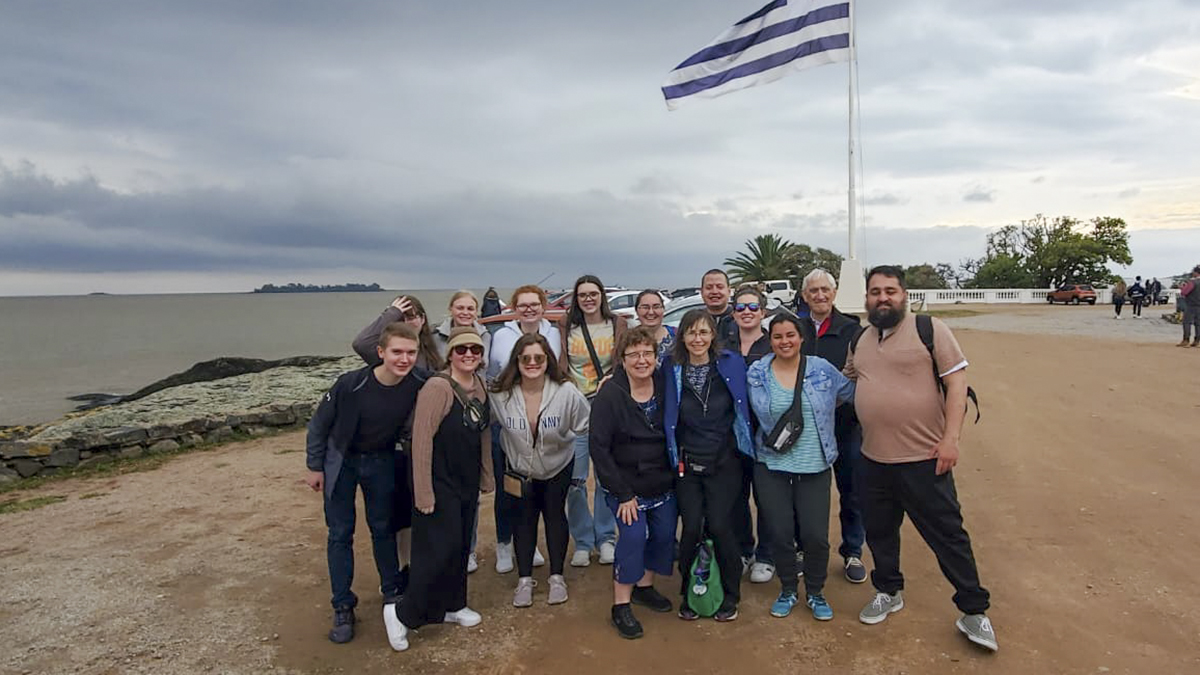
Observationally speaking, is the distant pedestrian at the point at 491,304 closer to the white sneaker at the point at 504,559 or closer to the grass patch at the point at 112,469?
the grass patch at the point at 112,469

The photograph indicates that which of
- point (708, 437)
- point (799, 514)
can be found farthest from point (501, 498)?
point (799, 514)

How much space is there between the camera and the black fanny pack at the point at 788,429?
A: 340 centimetres

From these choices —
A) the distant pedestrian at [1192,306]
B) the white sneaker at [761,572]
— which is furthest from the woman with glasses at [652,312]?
the distant pedestrian at [1192,306]

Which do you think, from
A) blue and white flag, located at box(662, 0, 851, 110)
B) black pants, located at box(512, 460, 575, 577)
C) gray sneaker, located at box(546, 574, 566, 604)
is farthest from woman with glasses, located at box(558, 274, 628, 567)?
blue and white flag, located at box(662, 0, 851, 110)

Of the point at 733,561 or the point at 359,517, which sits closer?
the point at 733,561

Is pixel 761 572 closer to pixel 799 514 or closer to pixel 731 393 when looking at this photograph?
pixel 799 514

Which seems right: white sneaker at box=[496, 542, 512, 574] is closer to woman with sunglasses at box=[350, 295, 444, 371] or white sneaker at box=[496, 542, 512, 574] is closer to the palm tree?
woman with sunglasses at box=[350, 295, 444, 371]

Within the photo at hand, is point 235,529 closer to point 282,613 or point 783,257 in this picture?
point 282,613

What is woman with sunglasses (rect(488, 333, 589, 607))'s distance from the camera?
3689 millimetres

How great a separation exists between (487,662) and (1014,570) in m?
3.20

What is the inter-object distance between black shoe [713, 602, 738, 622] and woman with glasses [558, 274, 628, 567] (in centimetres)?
102

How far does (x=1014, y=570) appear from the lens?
13.3 ft

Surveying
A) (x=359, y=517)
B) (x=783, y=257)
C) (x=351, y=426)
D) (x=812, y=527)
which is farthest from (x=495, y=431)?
(x=783, y=257)

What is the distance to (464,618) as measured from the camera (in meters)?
3.62
